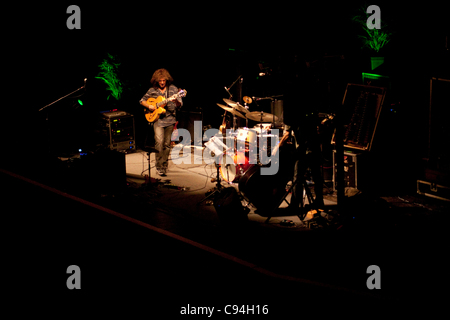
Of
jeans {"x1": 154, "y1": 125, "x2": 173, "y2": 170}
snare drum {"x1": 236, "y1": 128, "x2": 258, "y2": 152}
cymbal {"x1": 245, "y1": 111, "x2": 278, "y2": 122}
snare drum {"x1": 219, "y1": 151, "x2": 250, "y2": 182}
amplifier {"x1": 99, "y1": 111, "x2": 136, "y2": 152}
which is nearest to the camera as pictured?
cymbal {"x1": 245, "y1": 111, "x2": 278, "y2": 122}

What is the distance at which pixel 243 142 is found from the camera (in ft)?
23.4

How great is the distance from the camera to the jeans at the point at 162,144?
26.8 feet

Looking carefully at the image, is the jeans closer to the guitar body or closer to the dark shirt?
the dark shirt

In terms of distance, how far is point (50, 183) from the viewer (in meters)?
6.41

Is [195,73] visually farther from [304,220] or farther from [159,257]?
[159,257]

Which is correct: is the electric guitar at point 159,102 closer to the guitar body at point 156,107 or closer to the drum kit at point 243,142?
the guitar body at point 156,107

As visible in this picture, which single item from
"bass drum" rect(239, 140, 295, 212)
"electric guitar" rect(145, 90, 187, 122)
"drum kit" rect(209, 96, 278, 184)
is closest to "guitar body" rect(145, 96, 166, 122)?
"electric guitar" rect(145, 90, 187, 122)

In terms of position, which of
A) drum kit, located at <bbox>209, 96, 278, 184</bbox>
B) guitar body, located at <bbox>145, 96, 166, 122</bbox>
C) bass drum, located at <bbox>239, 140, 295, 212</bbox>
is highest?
guitar body, located at <bbox>145, 96, 166, 122</bbox>

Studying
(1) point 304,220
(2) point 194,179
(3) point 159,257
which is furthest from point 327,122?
(3) point 159,257

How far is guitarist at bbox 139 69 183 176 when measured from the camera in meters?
8.17

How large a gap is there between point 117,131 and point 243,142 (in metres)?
4.15

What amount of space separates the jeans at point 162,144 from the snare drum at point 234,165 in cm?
125

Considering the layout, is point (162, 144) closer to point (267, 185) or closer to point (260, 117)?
point (260, 117)

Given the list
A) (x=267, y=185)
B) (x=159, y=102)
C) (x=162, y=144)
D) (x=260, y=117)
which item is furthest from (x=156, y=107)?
(x=267, y=185)
